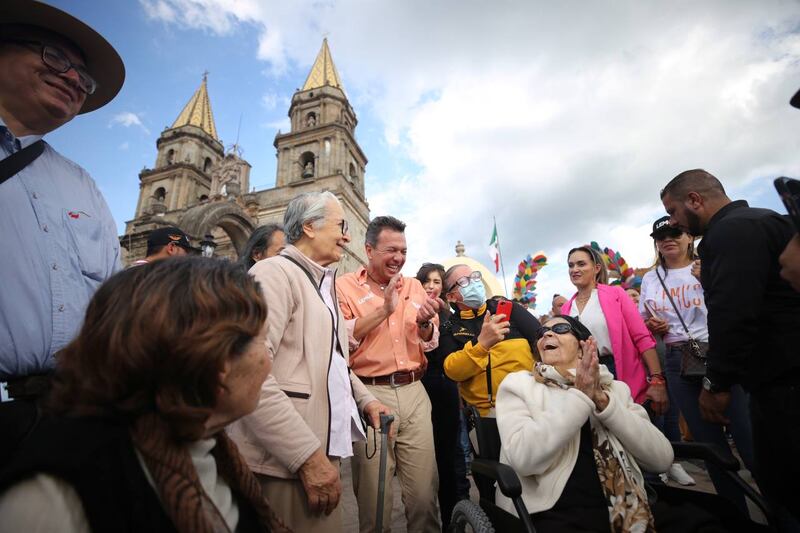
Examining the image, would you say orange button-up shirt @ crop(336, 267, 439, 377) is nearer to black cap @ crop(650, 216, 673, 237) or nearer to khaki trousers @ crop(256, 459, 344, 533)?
khaki trousers @ crop(256, 459, 344, 533)

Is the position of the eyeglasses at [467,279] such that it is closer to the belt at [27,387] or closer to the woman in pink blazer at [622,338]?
the woman in pink blazer at [622,338]

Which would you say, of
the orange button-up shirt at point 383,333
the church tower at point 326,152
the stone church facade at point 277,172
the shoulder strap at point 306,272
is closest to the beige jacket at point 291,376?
the shoulder strap at point 306,272

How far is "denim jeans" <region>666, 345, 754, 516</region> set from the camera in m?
2.48

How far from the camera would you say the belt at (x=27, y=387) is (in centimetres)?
131

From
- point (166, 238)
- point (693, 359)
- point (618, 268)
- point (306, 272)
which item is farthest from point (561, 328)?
point (618, 268)

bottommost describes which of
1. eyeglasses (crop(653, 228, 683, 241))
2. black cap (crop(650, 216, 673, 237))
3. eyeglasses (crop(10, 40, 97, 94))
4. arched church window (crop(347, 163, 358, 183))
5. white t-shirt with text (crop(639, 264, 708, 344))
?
white t-shirt with text (crop(639, 264, 708, 344))

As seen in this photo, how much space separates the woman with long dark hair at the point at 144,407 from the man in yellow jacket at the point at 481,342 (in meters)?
1.86

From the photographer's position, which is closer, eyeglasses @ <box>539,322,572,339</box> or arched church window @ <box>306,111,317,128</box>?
eyeglasses @ <box>539,322,572,339</box>

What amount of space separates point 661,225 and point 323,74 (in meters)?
31.0

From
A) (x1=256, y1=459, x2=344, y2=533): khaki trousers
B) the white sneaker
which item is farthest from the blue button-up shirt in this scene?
the white sneaker

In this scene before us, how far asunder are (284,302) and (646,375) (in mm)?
3368

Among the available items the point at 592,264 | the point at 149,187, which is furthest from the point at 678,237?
the point at 149,187

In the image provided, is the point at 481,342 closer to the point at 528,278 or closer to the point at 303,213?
the point at 303,213

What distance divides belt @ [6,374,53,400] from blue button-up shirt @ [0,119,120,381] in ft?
0.09
